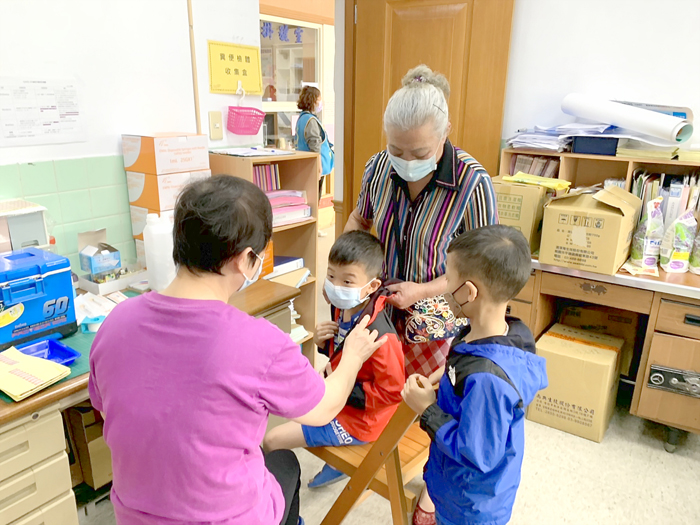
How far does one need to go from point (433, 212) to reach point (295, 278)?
115 centimetres

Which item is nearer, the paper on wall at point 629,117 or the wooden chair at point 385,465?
the wooden chair at point 385,465

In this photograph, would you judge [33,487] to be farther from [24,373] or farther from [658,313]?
[658,313]

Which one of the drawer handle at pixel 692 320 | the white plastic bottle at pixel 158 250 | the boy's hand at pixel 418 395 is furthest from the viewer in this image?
the drawer handle at pixel 692 320

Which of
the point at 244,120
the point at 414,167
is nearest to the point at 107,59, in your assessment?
the point at 244,120

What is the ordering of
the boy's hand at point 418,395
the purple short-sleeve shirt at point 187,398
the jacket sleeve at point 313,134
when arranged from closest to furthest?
1. the purple short-sleeve shirt at point 187,398
2. the boy's hand at point 418,395
3. the jacket sleeve at point 313,134

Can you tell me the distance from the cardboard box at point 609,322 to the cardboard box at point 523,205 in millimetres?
628

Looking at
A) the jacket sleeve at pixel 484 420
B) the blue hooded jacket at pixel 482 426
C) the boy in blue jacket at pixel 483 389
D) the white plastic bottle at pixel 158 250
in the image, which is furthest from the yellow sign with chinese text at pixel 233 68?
the jacket sleeve at pixel 484 420

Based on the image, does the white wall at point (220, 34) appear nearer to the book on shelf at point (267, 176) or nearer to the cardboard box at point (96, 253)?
the book on shelf at point (267, 176)

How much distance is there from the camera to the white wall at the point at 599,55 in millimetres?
2479

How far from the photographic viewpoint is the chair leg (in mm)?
1450

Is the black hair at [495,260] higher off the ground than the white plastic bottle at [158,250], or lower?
higher

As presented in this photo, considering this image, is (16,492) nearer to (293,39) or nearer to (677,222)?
(677,222)

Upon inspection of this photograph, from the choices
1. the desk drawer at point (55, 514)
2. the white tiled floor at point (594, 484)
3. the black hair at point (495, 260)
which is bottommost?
the white tiled floor at point (594, 484)

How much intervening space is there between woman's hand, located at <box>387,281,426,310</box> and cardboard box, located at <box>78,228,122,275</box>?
112 centimetres
